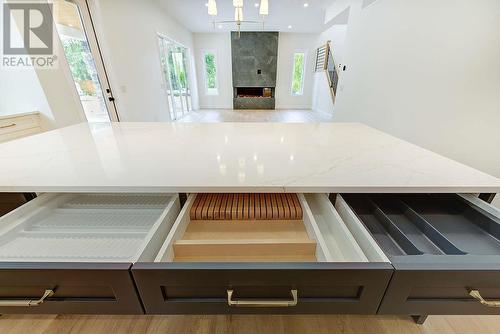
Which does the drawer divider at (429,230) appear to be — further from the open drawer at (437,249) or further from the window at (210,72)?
the window at (210,72)

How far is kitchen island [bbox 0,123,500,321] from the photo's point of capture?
0.56 metres

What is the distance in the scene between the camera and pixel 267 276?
1.83 ft

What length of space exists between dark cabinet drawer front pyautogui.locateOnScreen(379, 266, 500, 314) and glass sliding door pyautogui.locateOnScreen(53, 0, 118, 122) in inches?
151

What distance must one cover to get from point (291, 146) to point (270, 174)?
1.32 ft

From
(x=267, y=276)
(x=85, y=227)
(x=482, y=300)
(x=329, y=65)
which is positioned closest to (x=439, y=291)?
(x=482, y=300)

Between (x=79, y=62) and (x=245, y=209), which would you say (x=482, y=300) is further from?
(x=79, y=62)

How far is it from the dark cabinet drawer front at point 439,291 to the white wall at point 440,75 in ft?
7.14

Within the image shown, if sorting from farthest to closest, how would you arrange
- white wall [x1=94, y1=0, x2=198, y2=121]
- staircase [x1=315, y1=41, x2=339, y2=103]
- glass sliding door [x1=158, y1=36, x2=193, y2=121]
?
1. staircase [x1=315, y1=41, x2=339, y2=103]
2. glass sliding door [x1=158, y1=36, x2=193, y2=121]
3. white wall [x1=94, y1=0, x2=198, y2=121]

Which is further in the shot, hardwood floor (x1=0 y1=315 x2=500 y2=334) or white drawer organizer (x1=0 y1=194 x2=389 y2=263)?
hardwood floor (x1=0 y1=315 x2=500 y2=334)

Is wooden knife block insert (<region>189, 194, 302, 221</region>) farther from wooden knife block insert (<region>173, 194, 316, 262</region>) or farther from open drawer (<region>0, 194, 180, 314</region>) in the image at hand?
open drawer (<region>0, 194, 180, 314</region>)

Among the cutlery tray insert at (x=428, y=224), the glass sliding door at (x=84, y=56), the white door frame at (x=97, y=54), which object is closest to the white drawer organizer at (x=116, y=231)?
the cutlery tray insert at (x=428, y=224)

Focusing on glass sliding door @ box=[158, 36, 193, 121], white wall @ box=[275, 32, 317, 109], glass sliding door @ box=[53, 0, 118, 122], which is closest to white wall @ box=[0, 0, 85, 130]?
glass sliding door @ box=[53, 0, 118, 122]

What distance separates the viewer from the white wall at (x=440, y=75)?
1879 mm

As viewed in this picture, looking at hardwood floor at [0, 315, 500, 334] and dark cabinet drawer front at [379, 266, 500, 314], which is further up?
dark cabinet drawer front at [379, 266, 500, 314]
